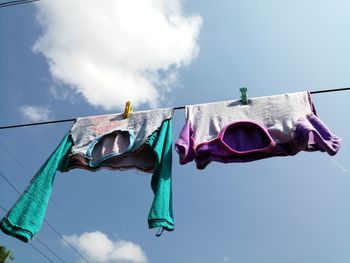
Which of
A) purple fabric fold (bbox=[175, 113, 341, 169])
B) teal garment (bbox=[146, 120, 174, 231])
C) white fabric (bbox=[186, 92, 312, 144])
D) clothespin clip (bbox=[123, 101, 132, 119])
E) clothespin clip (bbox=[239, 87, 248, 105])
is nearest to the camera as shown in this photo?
teal garment (bbox=[146, 120, 174, 231])

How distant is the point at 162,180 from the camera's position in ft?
7.47

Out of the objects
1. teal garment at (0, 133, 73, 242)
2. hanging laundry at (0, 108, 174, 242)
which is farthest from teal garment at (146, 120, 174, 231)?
teal garment at (0, 133, 73, 242)

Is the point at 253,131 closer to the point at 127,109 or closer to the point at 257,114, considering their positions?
the point at 257,114

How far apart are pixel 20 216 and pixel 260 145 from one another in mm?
1642

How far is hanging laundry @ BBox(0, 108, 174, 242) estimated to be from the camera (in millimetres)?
2158

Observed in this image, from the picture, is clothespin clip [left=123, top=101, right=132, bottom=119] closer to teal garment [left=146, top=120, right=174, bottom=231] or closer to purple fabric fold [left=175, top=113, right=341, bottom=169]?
teal garment [left=146, top=120, right=174, bottom=231]

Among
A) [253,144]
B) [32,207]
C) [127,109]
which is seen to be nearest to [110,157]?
[127,109]

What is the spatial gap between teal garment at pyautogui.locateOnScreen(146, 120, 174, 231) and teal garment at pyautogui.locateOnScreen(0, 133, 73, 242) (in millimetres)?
734

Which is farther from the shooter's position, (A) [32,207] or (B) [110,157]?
(B) [110,157]

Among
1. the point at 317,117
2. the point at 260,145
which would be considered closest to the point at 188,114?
the point at 260,145

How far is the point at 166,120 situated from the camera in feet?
9.19

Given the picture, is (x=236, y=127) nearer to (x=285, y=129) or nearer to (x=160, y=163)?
(x=285, y=129)

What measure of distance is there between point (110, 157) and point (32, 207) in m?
0.66

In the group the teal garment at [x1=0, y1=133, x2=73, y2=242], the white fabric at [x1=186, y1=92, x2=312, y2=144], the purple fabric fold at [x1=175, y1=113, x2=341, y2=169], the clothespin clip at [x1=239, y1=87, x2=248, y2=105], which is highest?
the clothespin clip at [x1=239, y1=87, x2=248, y2=105]
